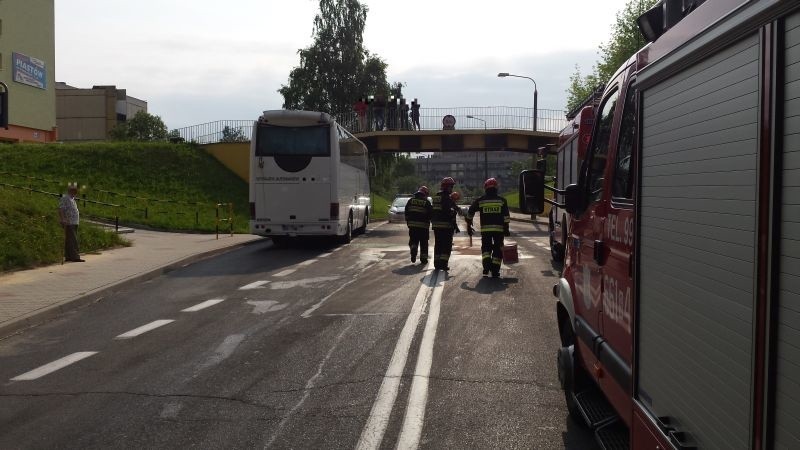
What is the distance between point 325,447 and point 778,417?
313cm

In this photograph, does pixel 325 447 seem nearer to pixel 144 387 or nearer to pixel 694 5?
pixel 144 387

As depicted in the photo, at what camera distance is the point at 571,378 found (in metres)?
4.88

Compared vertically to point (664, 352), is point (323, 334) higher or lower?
lower

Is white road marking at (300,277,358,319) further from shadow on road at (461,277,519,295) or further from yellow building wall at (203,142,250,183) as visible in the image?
yellow building wall at (203,142,250,183)

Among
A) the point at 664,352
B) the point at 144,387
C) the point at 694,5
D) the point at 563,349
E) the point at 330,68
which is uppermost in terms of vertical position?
the point at 330,68

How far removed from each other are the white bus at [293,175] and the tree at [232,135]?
931 inches

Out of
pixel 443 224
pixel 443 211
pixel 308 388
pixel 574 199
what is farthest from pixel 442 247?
pixel 574 199

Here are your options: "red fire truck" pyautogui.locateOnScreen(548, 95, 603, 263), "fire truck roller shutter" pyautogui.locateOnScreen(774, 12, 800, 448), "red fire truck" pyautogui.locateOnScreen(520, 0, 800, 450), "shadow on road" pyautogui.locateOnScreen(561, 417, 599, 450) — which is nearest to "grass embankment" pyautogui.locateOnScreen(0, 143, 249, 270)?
"red fire truck" pyautogui.locateOnScreen(548, 95, 603, 263)

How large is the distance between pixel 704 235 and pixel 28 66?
2372 inches

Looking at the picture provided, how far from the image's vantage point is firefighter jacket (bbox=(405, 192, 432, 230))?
1600 cm

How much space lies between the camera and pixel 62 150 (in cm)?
3938

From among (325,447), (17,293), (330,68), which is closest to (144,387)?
(325,447)

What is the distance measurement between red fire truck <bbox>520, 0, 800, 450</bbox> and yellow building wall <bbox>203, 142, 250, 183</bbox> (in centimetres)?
3905

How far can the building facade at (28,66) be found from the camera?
172 feet
